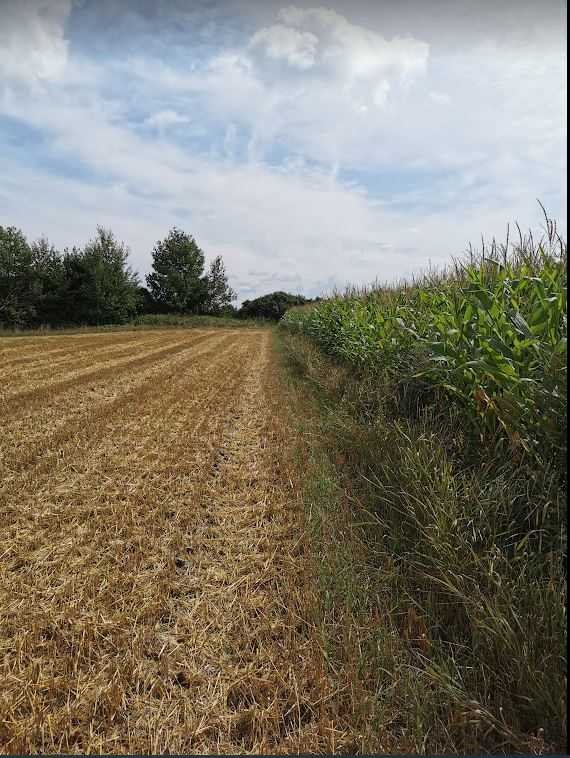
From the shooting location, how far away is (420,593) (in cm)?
196

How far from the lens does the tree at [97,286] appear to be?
36406mm

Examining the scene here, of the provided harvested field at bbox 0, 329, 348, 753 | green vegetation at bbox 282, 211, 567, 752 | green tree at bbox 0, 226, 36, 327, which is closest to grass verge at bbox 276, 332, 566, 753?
green vegetation at bbox 282, 211, 567, 752

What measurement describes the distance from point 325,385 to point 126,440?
2951 mm

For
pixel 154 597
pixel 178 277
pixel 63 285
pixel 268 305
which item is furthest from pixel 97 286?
pixel 154 597

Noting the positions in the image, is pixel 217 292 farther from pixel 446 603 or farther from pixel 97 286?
pixel 446 603

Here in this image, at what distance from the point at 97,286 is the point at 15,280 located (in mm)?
6953

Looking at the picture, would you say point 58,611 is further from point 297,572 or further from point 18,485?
point 18,485

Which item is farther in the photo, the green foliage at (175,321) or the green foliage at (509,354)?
the green foliage at (175,321)

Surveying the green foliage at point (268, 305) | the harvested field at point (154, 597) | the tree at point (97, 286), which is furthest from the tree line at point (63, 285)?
the harvested field at point (154, 597)

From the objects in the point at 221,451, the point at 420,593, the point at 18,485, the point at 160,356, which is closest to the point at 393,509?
the point at 420,593

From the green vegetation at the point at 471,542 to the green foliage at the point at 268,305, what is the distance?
49.9m

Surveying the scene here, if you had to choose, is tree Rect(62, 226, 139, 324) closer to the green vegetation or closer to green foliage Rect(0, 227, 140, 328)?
green foliage Rect(0, 227, 140, 328)

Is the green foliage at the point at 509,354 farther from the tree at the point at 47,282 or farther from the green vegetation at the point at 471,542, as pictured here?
the tree at the point at 47,282

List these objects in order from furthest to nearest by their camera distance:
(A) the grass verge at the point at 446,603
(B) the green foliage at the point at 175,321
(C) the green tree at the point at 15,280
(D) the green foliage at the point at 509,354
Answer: (B) the green foliage at the point at 175,321 < (C) the green tree at the point at 15,280 < (D) the green foliage at the point at 509,354 < (A) the grass verge at the point at 446,603
